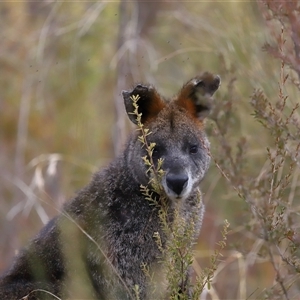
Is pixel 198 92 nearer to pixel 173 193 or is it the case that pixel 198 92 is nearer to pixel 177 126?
pixel 177 126

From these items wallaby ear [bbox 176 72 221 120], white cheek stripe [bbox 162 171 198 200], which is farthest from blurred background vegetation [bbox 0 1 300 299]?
white cheek stripe [bbox 162 171 198 200]

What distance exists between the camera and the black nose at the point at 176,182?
438cm

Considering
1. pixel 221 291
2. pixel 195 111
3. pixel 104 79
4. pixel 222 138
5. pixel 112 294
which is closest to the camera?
pixel 222 138

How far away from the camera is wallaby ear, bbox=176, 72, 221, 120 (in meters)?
4.92

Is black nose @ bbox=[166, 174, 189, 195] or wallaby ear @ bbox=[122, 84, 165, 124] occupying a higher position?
wallaby ear @ bbox=[122, 84, 165, 124]

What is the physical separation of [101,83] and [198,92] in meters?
5.22

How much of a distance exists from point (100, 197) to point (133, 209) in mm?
278

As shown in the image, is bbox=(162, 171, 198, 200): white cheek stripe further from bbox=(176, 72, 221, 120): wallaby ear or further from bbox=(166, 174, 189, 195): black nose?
bbox=(176, 72, 221, 120): wallaby ear

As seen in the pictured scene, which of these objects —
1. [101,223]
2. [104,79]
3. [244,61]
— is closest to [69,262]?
[101,223]

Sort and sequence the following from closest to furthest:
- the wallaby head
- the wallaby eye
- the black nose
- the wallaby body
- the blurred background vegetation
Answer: the black nose, the wallaby body, the wallaby head, the wallaby eye, the blurred background vegetation

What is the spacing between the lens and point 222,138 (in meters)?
3.79

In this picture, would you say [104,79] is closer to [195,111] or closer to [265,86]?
[265,86]

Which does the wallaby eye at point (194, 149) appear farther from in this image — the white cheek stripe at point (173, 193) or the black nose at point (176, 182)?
the black nose at point (176, 182)

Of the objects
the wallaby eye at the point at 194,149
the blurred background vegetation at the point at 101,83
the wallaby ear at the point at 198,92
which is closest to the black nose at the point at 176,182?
the wallaby eye at the point at 194,149
